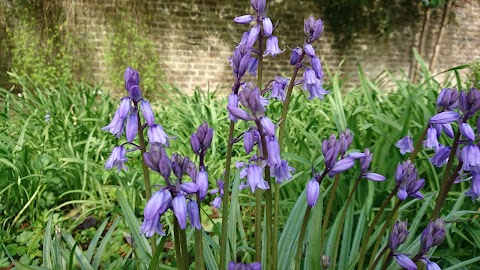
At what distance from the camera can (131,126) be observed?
39.1 inches

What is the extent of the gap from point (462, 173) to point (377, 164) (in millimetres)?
1180

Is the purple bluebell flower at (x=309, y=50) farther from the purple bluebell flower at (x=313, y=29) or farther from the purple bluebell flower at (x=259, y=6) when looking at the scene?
the purple bluebell flower at (x=259, y=6)

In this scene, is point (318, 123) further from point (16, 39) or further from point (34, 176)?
point (16, 39)

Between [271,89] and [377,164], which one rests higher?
[271,89]

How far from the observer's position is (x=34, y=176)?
244 cm

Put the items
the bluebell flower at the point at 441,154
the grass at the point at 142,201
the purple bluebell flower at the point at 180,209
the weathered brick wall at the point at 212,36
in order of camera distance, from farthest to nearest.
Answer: the weathered brick wall at the point at 212,36, the grass at the point at 142,201, the bluebell flower at the point at 441,154, the purple bluebell flower at the point at 180,209

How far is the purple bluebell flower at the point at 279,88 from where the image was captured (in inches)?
48.7

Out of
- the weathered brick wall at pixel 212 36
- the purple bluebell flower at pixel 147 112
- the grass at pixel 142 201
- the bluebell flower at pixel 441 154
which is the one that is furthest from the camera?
the weathered brick wall at pixel 212 36

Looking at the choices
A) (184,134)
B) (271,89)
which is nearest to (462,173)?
(271,89)

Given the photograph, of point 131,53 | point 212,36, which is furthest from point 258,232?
point 212,36

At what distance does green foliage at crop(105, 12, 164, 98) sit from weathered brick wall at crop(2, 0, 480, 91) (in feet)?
0.31

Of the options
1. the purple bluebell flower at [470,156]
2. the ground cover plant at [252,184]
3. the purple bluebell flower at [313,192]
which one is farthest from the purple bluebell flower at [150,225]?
the purple bluebell flower at [470,156]

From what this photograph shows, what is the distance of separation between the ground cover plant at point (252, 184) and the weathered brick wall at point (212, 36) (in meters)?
3.29

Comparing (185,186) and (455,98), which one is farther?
(455,98)
